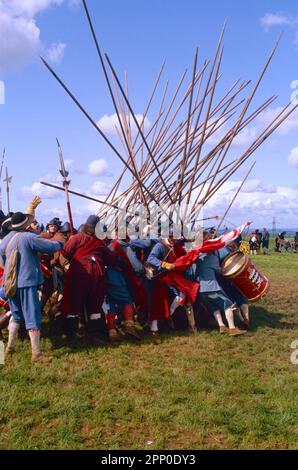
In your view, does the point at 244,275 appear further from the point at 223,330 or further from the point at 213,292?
the point at 223,330

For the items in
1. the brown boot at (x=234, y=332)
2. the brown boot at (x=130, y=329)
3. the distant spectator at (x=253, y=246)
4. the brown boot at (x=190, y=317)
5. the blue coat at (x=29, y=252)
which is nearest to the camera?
the blue coat at (x=29, y=252)

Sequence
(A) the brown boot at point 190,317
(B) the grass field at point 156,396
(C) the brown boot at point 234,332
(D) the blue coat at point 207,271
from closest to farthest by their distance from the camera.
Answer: (B) the grass field at point 156,396, (C) the brown boot at point 234,332, (D) the blue coat at point 207,271, (A) the brown boot at point 190,317

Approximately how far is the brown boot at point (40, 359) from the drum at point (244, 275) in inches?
103

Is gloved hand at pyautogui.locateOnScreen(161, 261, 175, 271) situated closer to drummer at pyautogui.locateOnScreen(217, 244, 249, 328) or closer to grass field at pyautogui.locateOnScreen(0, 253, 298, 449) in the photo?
drummer at pyautogui.locateOnScreen(217, 244, 249, 328)

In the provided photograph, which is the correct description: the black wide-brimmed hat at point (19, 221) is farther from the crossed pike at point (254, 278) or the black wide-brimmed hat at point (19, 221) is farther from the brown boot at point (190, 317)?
the crossed pike at point (254, 278)

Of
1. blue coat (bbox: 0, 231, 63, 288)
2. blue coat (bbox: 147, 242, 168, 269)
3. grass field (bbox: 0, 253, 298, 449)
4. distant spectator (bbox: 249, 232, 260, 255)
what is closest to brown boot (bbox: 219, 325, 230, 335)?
grass field (bbox: 0, 253, 298, 449)

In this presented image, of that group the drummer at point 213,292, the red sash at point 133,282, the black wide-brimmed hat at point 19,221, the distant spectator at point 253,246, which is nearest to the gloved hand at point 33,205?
the black wide-brimmed hat at point 19,221

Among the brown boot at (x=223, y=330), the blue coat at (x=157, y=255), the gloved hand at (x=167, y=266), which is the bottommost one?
the brown boot at (x=223, y=330)

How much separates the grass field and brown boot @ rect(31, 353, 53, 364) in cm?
11

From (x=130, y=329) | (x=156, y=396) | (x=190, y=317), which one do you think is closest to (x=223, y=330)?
(x=190, y=317)

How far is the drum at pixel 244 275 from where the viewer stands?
6.10m

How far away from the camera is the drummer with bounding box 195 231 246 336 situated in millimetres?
6023

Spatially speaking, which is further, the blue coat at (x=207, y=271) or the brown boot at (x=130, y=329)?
the blue coat at (x=207, y=271)

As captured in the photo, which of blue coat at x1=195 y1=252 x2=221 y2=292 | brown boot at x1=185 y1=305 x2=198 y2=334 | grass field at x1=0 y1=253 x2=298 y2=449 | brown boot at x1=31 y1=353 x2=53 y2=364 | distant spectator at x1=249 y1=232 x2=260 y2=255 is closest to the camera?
grass field at x1=0 y1=253 x2=298 y2=449
